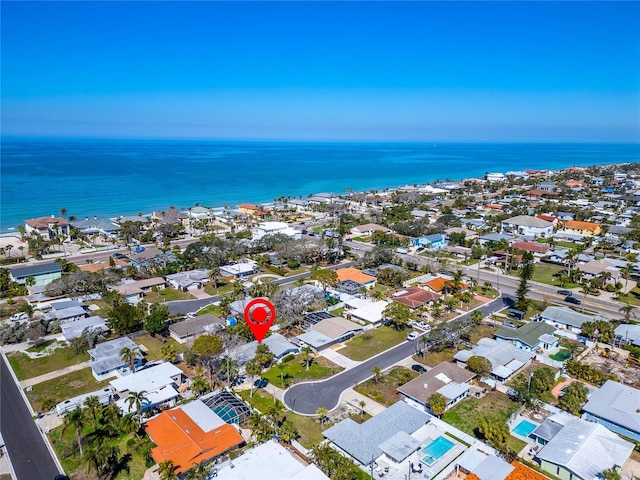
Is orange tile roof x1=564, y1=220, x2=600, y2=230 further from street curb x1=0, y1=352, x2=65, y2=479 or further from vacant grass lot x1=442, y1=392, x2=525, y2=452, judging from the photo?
street curb x1=0, y1=352, x2=65, y2=479

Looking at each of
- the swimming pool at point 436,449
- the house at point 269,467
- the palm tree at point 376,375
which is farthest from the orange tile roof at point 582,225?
the house at point 269,467

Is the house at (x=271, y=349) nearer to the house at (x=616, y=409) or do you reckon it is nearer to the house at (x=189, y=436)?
the house at (x=189, y=436)

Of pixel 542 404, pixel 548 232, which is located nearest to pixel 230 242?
pixel 542 404

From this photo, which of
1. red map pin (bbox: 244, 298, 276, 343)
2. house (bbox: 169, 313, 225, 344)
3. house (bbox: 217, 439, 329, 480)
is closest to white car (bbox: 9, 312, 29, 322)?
house (bbox: 169, 313, 225, 344)

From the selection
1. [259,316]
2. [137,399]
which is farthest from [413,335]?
[137,399]

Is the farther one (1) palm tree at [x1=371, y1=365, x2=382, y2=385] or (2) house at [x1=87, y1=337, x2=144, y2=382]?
(2) house at [x1=87, y1=337, x2=144, y2=382]

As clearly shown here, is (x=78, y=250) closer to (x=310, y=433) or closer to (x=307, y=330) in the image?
(x=307, y=330)
